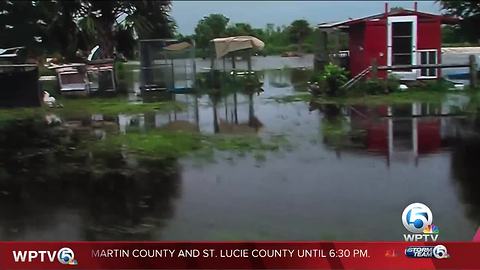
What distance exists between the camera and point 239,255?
287 centimetres

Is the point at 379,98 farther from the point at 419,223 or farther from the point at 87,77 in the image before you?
the point at 87,77

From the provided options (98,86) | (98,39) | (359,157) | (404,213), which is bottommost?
(404,213)

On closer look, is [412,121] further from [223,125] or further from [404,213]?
[223,125]

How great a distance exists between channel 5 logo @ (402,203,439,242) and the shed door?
589 millimetres

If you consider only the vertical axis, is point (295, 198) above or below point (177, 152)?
below

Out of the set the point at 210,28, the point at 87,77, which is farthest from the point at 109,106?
the point at 210,28

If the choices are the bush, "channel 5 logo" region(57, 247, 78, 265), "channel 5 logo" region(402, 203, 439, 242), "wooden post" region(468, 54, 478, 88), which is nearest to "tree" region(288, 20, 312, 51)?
the bush

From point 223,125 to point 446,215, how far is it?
109 centimetres

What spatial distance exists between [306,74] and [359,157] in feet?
1.50

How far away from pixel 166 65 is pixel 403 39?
107 cm

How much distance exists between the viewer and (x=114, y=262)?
2.89 metres

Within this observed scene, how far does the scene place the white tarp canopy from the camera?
2.90 m

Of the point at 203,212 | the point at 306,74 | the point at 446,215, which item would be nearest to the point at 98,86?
the point at 203,212

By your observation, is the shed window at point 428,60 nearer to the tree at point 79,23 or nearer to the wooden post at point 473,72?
the wooden post at point 473,72
